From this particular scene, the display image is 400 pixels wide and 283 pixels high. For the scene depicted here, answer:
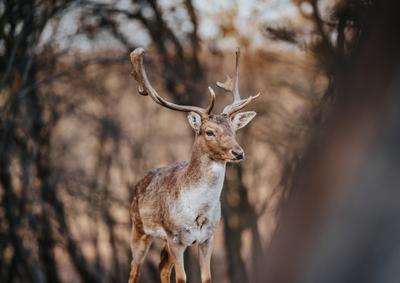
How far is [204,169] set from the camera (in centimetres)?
515

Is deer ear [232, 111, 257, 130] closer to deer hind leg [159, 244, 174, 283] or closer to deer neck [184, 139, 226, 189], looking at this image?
deer neck [184, 139, 226, 189]

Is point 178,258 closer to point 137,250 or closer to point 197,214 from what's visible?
point 197,214

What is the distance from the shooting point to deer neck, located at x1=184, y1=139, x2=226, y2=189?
16.7 feet

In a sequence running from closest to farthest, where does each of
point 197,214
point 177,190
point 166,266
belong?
1. point 197,214
2. point 177,190
3. point 166,266

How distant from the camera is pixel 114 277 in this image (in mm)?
19625

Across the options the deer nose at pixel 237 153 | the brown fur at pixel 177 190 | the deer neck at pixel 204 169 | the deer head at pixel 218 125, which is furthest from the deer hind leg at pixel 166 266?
the deer nose at pixel 237 153

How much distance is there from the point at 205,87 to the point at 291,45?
3392 millimetres

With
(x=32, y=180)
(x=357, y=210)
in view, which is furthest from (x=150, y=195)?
(x=32, y=180)

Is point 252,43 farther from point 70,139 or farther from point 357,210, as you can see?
point 357,210

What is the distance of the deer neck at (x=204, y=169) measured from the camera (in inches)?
201

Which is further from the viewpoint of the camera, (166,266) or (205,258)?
(166,266)

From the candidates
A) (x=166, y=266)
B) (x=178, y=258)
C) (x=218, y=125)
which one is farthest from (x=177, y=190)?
(x=166, y=266)

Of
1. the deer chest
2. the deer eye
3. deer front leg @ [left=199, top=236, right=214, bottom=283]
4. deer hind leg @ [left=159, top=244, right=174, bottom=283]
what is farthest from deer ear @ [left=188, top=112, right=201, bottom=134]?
deer hind leg @ [left=159, top=244, right=174, bottom=283]

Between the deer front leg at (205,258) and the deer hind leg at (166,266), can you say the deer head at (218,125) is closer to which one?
the deer front leg at (205,258)
